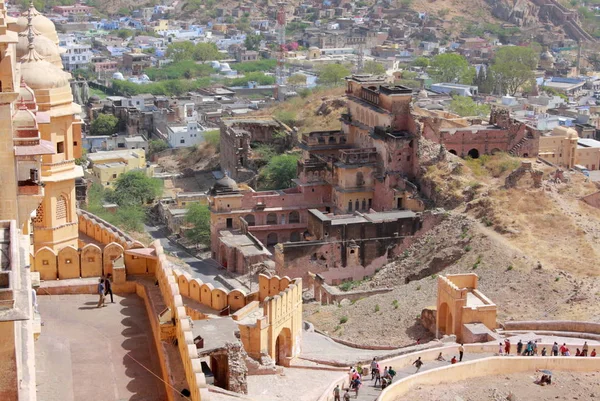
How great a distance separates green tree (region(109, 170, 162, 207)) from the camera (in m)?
57.3

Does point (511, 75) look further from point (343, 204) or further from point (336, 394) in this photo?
point (336, 394)

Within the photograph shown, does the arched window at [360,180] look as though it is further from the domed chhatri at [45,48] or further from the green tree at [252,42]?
the green tree at [252,42]

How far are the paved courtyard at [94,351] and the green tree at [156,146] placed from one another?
5394 cm

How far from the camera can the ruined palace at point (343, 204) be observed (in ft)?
146

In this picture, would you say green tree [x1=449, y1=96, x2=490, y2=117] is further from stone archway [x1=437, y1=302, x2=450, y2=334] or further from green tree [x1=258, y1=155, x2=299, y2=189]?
stone archway [x1=437, y1=302, x2=450, y2=334]

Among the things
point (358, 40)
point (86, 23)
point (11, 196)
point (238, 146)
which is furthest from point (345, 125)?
point (86, 23)

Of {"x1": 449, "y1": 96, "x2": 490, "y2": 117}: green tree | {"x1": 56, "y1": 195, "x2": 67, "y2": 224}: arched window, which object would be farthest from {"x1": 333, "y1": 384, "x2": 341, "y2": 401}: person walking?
{"x1": 449, "y1": 96, "x2": 490, "y2": 117}: green tree

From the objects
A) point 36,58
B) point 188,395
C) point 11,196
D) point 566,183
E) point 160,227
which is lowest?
point 160,227

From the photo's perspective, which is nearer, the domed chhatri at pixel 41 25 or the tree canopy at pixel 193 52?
the domed chhatri at pixel 41 25

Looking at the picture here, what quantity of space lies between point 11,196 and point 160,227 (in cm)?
4017

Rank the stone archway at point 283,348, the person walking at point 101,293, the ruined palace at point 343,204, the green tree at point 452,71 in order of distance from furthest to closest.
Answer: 1. the green tree at point 452,71
2. the ruined palace at point 343,204
3. the stone archway at point 283,348
4. the person walking at point 101,293

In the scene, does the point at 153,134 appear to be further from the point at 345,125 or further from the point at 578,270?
the point at 578,270

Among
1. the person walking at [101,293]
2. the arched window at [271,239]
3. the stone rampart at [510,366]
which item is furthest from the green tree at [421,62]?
the person walking at [101,293]

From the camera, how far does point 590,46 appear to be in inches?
4742
